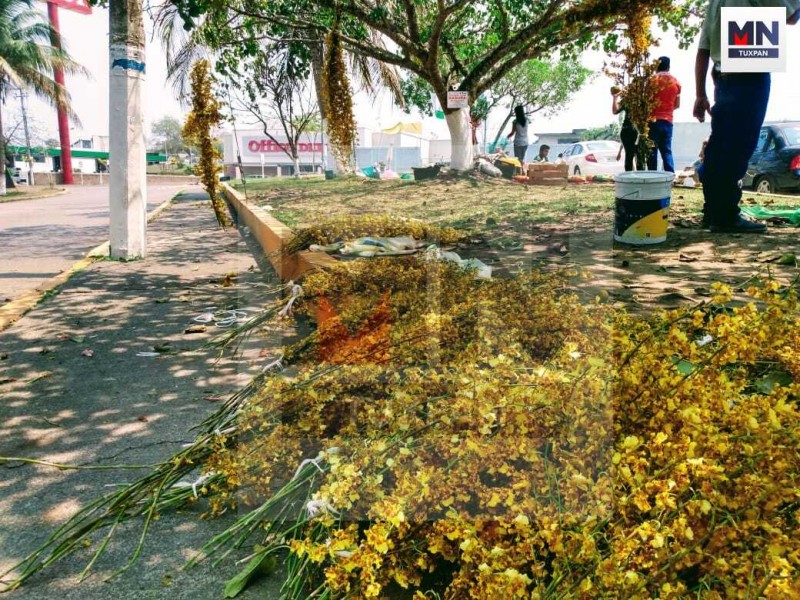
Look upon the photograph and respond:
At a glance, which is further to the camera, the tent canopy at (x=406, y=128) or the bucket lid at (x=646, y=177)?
the tent canopy at (x=406, y=128)

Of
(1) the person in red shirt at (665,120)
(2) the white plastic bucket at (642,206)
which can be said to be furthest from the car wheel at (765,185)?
(2) the white plastic bucket at (642,206)

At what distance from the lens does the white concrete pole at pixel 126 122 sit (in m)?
7.28

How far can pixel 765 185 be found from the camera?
43.2 feet

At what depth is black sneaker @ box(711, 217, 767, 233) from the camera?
6141mm

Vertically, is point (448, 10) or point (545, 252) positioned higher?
point (448, 10)

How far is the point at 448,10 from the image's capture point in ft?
34.9

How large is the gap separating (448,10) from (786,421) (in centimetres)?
1042

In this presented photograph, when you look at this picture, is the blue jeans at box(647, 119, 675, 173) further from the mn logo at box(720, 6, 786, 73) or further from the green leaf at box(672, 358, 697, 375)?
the green leaf at box(672, 358, 697, 375)


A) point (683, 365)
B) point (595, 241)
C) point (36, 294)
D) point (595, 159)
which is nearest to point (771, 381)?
point (683, 365)

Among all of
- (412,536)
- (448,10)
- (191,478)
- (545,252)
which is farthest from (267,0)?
(412,536)

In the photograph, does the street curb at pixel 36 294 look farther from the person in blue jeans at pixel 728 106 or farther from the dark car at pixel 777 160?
the dark car at pixel 777 160

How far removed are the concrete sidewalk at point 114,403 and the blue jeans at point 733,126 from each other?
407 cm

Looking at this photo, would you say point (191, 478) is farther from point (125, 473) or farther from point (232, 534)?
point (232, 534)

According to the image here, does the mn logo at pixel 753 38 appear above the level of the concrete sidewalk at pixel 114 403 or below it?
above
